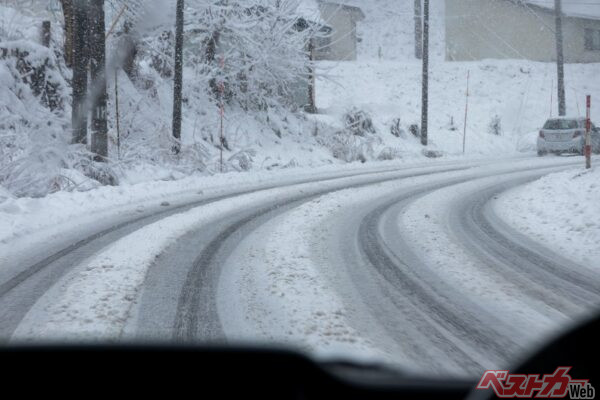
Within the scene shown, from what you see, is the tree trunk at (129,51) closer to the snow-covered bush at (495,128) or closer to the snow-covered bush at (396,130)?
the snow-covered bush at (396,130)

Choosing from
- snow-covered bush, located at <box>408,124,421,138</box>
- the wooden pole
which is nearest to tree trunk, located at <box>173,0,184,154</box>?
the wooden pole

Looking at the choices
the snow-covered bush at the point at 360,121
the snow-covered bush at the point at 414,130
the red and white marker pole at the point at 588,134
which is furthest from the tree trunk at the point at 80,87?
the snow-covered bush at the point at 414,130

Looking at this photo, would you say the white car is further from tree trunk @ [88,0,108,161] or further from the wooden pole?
the wooden pole

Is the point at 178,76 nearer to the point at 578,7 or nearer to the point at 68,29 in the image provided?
the point at 68,29

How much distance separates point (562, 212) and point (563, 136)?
14.9m

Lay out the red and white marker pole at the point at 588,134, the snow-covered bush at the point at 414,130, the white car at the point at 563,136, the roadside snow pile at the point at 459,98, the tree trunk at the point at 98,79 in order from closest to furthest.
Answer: the red and white marker pole at the point at 588,134
the tree trunk at the point at 98,79
the white car at the point at 563,136
the snow-covered bush at the point at 414,130
the roadside snow pile at the point at 459,98

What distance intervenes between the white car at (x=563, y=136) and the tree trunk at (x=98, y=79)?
16.0m

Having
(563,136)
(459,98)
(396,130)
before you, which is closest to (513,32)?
(459,98)

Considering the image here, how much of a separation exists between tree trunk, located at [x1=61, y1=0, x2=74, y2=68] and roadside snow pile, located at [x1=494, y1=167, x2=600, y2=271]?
13.6m

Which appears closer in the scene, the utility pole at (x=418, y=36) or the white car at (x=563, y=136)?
the white car at (x=563, y=136)

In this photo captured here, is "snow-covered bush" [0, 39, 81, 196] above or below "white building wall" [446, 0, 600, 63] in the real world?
below

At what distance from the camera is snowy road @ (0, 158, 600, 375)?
4.15m

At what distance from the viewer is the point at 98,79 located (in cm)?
1491

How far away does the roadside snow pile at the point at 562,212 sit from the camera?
7164 millimetres
